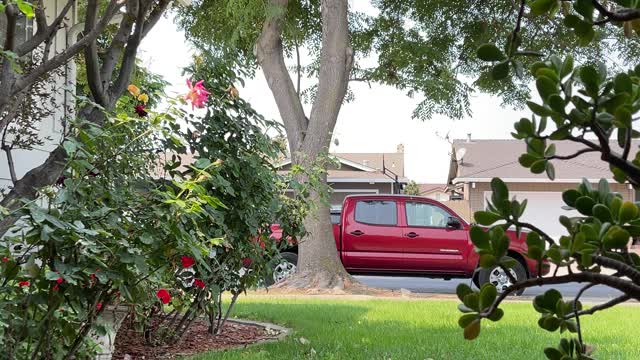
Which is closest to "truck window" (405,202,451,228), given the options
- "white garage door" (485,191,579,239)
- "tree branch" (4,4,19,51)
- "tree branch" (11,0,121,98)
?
"tree branch" (11,0,121,98)

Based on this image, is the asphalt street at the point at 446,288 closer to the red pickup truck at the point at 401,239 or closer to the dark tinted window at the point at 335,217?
the red pickup truck at the point at 401,239

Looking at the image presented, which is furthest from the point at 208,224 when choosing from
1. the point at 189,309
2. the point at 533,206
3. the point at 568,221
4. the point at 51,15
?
the point at 533,206

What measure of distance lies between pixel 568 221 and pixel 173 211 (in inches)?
95.9

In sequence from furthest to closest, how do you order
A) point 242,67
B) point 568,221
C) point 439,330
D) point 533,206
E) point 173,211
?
point 533,206
point 439,330
point 242,67
point 173,211
point 568,221

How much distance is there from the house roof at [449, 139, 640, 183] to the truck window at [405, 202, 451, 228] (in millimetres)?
11565

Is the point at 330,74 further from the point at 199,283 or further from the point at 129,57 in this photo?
the point at 129,57

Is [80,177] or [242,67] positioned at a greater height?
[242,67]

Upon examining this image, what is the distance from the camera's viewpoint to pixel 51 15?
8430 mm

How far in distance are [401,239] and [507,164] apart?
1606 centimetres

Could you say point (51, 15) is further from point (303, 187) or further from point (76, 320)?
point (76, 320)

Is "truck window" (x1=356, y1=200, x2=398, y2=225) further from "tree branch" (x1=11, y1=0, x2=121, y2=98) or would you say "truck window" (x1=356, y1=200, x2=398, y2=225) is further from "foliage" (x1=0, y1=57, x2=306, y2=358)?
"tree branch" (x1=11, y1=0, x2=121, y2=98)

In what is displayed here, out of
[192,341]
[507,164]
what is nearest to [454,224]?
[192,341]

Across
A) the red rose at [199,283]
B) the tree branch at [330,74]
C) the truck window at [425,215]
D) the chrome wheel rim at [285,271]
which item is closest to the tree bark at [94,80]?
the red rose at [199,283]

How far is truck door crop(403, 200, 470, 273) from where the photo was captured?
12.4m
